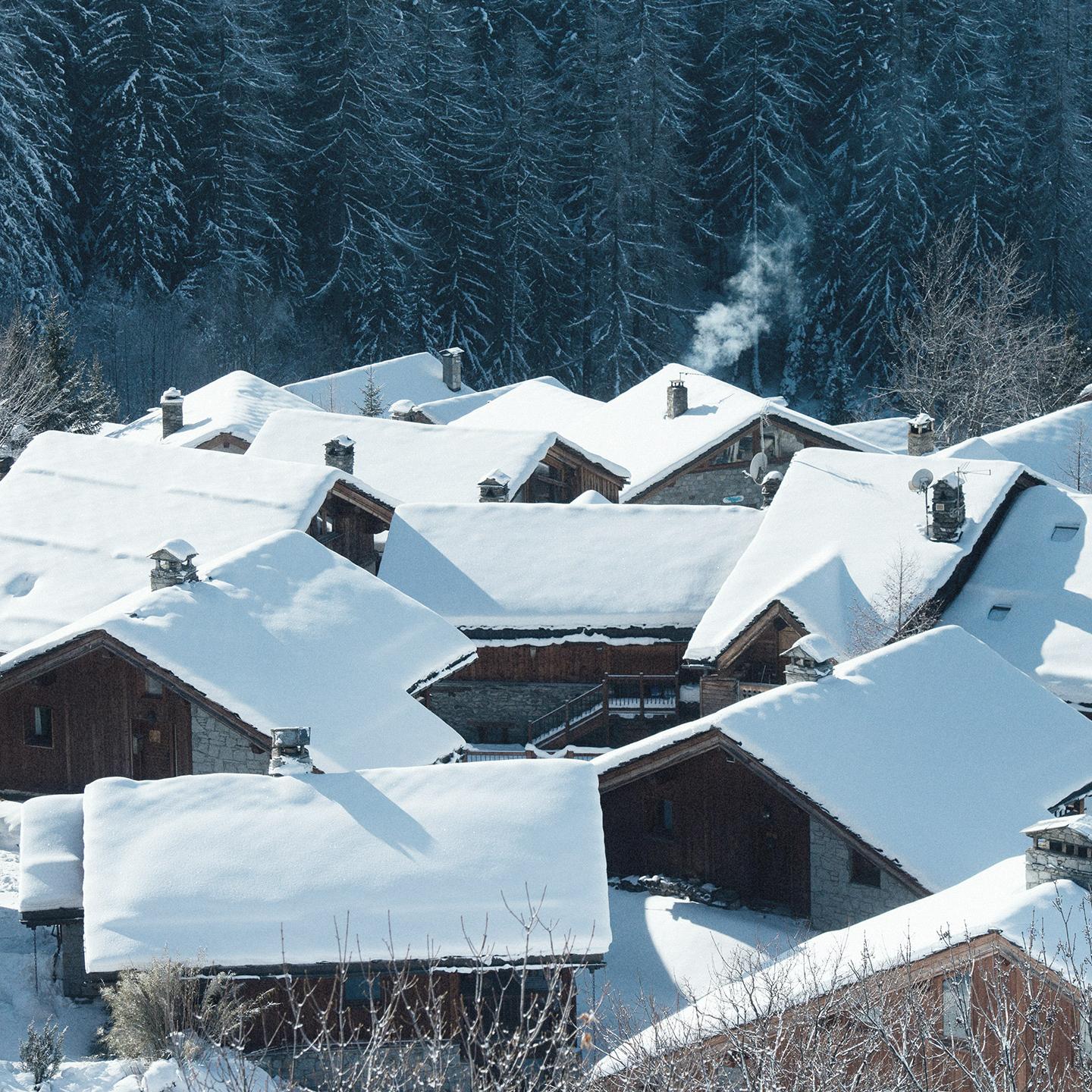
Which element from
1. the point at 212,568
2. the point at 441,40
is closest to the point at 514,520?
the point at 212,568

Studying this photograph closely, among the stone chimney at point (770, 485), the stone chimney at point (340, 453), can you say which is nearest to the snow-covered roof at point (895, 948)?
the stone chimney at point (770, 485)

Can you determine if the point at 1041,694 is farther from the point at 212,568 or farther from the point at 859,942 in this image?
the point at 212,568

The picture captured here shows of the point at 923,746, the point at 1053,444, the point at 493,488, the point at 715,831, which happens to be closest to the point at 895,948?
the point at 923,746

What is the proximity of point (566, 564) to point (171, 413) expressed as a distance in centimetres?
1771

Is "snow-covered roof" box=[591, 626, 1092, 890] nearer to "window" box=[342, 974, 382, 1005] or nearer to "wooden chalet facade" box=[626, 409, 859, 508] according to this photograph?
"window" box=[342, 974, 382, 1005]

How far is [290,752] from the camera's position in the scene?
20562mm

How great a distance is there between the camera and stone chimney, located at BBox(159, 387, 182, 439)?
4566cm

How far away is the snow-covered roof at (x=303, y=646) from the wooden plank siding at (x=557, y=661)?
3931 mm

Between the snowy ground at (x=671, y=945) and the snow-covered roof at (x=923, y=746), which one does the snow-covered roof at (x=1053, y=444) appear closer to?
the snow-covered roof at (x=923, y=746)

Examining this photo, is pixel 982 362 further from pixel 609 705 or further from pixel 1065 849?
pixel 1065 849

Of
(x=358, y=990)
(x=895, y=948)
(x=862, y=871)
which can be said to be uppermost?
(x=895, y=948)

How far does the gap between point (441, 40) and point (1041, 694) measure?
60.5 meters

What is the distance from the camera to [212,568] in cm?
2561

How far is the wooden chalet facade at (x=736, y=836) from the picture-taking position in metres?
20.8
